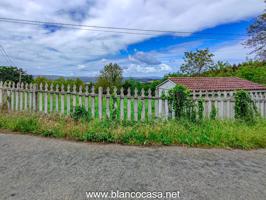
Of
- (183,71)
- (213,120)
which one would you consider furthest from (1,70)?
(213,120)

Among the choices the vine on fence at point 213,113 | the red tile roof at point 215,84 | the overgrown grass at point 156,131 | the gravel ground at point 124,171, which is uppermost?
the red tile roof at point 215,84

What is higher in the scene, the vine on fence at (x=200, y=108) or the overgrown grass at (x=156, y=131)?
the vine on fence at (x=200, y=108)

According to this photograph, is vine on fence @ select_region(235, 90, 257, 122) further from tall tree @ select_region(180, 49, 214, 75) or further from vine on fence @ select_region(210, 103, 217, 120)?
tall tree @ select_region(180, 49, 214, 75)

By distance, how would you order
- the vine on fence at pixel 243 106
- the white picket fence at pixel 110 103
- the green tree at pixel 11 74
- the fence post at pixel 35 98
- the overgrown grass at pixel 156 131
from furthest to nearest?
the green tree at pixel 11 74
the fence post at pixel 35 98
the white picket fence at pixel 110 103
the vine on fence at pixel 243 106
the overgrown grass at pixel 156 131

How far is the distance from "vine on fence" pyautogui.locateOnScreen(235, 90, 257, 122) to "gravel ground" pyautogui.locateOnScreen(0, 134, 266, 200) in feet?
6.83

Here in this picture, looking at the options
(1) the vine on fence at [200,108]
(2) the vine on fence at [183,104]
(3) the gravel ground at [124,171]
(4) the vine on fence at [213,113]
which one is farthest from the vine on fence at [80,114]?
(4) the vine on fence at [213,113]

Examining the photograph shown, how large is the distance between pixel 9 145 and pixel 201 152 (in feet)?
14.3

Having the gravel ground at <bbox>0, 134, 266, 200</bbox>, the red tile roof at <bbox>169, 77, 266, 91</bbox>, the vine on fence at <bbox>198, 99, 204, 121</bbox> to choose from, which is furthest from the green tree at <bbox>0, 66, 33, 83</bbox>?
the vine on fence at <bbox>198, 99, 204, 121</bbox>

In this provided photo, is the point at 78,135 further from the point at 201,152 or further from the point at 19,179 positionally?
the point at 201,152

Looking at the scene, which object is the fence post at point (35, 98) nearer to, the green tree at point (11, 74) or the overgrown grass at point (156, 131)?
the overgrown grass at point (156, 131)

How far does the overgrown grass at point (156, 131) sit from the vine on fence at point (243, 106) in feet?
1.01

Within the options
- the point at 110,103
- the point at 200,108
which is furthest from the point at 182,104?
the point at 110,103

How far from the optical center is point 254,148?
512 centimetres

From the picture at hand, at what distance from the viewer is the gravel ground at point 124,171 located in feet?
9.98
